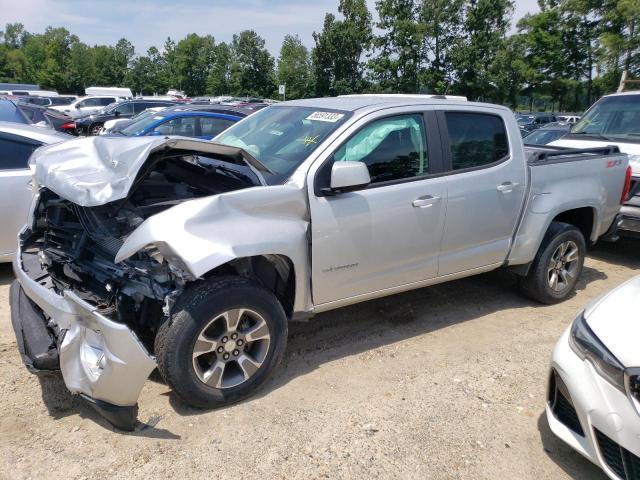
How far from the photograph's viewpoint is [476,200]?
4227mm

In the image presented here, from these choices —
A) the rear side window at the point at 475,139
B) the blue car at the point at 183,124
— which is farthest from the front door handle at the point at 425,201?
the blue car at the point at 183,124

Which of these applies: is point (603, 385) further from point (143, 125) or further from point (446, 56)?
point (446, 56)

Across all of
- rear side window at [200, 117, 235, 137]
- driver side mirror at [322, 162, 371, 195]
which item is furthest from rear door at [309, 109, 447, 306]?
rear side window at [200, 117, 235, 137]

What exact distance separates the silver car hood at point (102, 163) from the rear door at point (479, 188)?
156 cm

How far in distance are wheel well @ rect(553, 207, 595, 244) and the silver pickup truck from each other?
41cm

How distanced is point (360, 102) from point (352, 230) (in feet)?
3.83

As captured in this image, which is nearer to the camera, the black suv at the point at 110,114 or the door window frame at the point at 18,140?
the door window frame at the point at 18,140

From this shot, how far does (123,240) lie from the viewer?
3.27m

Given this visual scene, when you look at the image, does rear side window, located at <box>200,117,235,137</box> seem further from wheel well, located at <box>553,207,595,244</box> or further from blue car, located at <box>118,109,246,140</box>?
wheel well, located at <box>553,207,595,244</box>

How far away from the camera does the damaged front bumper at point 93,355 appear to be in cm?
277

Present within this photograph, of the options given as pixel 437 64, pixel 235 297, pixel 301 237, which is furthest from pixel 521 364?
pixel 437 64

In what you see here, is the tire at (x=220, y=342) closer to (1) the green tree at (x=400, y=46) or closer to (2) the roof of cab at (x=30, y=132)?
(2) the roof of cab at (x=30, y=132)

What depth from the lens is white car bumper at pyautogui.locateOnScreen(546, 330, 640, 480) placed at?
7.56 feet

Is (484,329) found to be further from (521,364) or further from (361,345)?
(361,345)
